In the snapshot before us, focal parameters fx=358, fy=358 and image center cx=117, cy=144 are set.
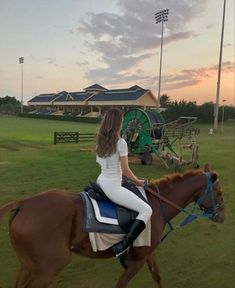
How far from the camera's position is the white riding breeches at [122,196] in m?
4.53

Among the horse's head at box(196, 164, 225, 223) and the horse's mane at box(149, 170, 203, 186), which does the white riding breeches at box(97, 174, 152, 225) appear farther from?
the horse's head at box(196, 164, 225, 223)

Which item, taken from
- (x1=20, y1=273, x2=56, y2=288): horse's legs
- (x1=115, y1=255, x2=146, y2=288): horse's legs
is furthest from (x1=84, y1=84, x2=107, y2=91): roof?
(x1=20, y1=273, x2=56, y2=288): horse's legs

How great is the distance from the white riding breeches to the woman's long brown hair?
344 mm

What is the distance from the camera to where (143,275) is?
6.17 metres

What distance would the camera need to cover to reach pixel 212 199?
5387mm

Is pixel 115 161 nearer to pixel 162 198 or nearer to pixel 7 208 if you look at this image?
pixel 162 198

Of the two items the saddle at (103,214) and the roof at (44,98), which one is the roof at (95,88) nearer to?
the roof at (44,98)

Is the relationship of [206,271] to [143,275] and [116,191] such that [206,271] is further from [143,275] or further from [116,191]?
[116,191]

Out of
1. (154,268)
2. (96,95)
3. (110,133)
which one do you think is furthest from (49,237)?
(96,95)

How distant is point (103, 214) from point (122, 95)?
8555 cm

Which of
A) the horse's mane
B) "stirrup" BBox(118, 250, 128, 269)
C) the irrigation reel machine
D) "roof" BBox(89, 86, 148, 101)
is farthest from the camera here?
"roof" BBox(89, 86, 148, 101)

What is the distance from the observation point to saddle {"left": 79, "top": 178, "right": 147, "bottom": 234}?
4.42 m

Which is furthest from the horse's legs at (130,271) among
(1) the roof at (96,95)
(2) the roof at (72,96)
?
(2) the roof at (72,96)

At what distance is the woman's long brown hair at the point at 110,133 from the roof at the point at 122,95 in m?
78.9
